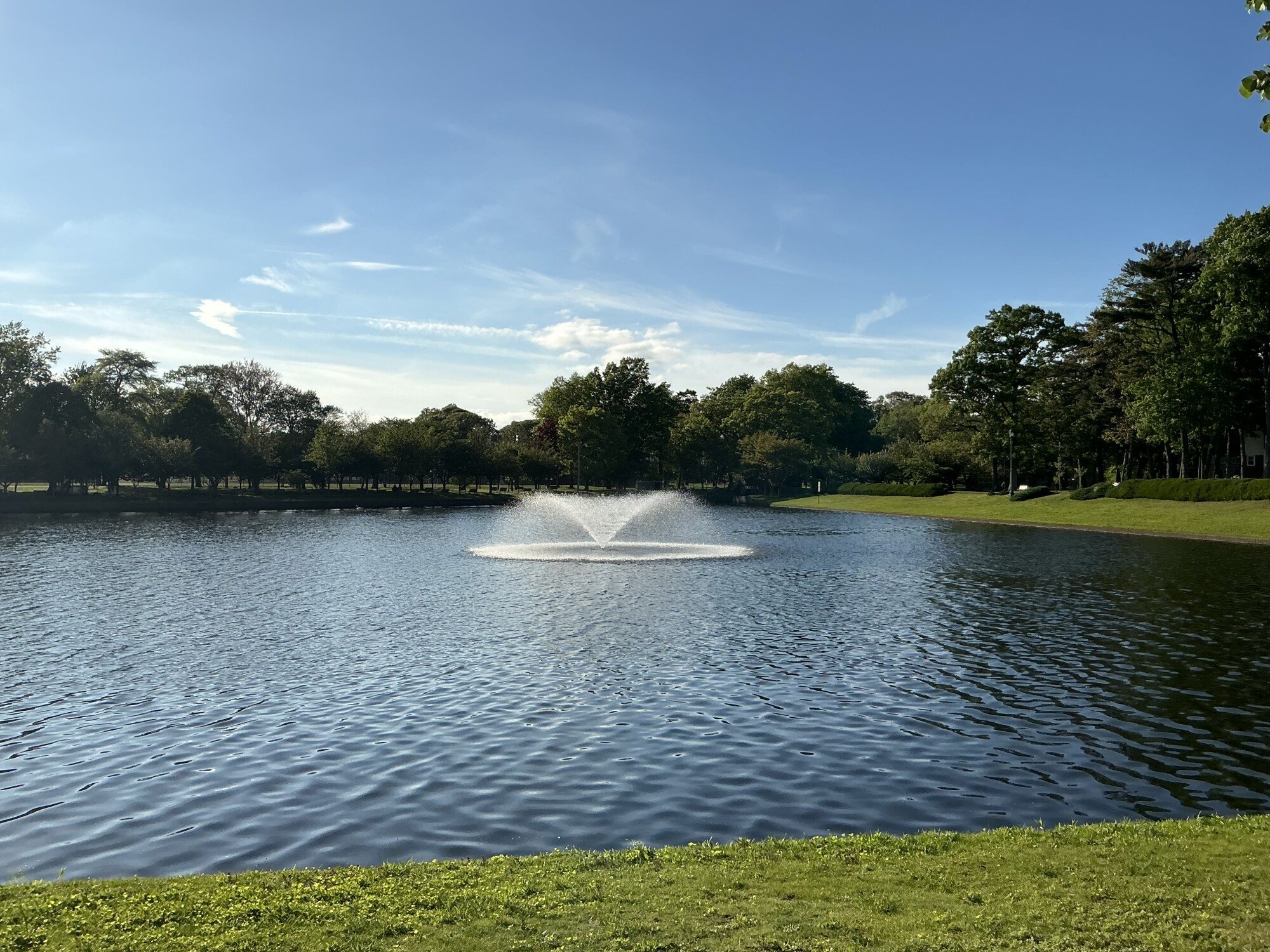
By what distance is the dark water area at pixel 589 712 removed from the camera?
35.4 ft

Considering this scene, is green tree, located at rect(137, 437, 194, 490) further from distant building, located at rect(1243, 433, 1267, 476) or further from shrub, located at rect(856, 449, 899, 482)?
distant building, located at rect(1243, 433, 1267, 476)

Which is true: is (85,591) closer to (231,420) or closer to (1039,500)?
(1039,500)

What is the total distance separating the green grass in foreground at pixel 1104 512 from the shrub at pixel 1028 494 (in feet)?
2.77

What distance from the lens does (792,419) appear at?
13988 centimetres

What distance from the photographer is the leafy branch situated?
28.8ft

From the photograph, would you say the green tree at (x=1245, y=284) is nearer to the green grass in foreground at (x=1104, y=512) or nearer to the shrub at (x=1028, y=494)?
the green grass in foreground at (x=1104, y=512)

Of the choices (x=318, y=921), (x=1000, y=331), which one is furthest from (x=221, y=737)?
(x=1000, y=331)

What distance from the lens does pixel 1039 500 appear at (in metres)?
78.2

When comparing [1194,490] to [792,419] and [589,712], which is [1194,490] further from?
[792,419]

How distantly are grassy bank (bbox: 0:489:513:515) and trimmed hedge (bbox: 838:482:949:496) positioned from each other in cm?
4566

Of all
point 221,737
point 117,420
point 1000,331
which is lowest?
point 221,737

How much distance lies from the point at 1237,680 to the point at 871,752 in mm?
9695

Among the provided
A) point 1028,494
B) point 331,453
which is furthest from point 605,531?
point 331,453

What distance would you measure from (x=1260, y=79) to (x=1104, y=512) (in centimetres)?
6622
